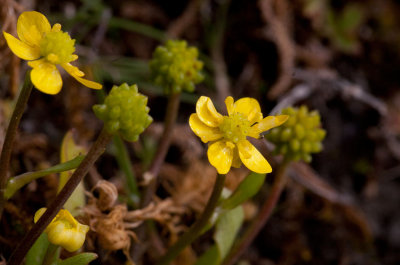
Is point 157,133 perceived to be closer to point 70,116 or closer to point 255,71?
point 70,116

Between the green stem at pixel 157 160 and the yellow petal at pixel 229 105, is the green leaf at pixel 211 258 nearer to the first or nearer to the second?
the green stem at pixel 157 160

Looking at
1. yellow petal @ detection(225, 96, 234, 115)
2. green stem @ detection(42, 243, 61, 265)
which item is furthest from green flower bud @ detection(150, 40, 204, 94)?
green stem @ detection(42, 243, 61, 265)

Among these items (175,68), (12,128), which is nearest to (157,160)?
(175,68)

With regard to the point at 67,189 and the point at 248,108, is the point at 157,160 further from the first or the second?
the point at 67,189

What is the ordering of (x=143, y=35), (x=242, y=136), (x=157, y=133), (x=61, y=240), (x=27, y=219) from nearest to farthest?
(x=61, y=240) → (x=242, y=136) → (x=27, y=219) → (x=157, y=133) → (x=143, y=35)

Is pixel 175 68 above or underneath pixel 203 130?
above

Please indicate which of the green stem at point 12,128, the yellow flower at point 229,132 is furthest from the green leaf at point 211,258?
the green stem at point 12,128

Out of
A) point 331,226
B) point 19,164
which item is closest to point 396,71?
point 331,226
